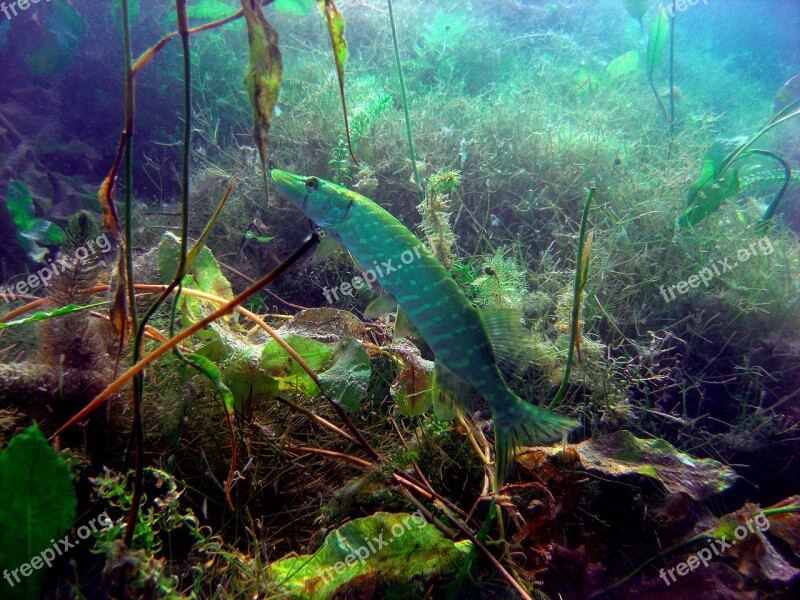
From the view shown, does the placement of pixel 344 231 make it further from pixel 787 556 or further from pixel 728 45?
pixel 728 45

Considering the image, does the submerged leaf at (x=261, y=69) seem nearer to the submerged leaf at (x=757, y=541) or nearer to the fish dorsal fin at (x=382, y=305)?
the fish dorsal fin at (x=382, y=305)

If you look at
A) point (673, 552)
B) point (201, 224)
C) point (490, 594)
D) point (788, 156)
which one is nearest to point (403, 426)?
point (490, 594)

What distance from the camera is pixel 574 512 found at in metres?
2.59

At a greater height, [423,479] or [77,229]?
[77,229]

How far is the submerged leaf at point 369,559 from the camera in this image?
184 centimetres

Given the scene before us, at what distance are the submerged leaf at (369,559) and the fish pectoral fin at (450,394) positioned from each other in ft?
2.13

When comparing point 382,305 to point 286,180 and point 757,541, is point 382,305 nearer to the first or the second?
point 286,180

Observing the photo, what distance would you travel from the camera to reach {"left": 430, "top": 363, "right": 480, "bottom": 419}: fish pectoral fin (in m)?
2.49

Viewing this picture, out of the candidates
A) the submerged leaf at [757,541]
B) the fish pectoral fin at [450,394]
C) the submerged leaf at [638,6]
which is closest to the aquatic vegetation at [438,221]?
the fish pectoral fin at [450,394]

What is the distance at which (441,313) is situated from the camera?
8.18ft

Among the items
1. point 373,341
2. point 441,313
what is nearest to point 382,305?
point 441,313

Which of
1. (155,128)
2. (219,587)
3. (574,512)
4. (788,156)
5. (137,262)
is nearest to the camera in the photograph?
(219,587)

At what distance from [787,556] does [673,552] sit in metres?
0.85

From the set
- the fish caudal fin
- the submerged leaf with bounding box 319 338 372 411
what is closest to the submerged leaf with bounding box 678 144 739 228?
the fish caudal fin
